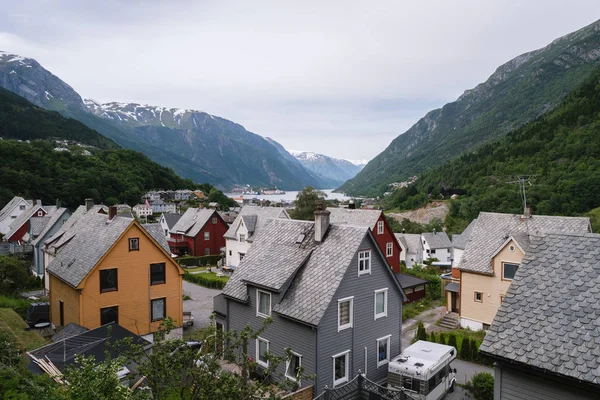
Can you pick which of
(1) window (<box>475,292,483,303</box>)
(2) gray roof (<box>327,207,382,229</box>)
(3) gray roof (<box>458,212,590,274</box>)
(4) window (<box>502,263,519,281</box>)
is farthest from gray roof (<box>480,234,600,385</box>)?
(2) gray roof (<box>327,207,382,229</box>)

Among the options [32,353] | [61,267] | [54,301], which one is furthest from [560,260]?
[54,301]

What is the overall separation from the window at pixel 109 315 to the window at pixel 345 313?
52.5 ft

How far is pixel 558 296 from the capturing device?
1110cm

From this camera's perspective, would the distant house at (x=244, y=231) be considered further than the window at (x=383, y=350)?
Yes

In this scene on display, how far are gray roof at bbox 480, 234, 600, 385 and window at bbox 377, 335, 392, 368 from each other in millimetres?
11312

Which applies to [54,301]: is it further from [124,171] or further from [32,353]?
[124,171]

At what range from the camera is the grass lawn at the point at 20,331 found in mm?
24214

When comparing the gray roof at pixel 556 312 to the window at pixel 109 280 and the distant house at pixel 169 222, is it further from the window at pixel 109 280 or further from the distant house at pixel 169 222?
the distant house at pixel 169 222

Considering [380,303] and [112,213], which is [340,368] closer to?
[380,303]

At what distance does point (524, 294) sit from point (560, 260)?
1551mm

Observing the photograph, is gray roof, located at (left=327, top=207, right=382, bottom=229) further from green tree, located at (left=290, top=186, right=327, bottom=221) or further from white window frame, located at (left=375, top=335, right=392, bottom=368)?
green tree, located at (left=290, top=186, right=327, bottom=221)

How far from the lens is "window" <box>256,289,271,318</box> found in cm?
2125

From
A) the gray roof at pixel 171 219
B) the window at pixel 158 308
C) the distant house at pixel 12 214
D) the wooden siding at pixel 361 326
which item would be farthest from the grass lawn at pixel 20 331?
the distant house at pixel 12 214

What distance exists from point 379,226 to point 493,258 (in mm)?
13457
